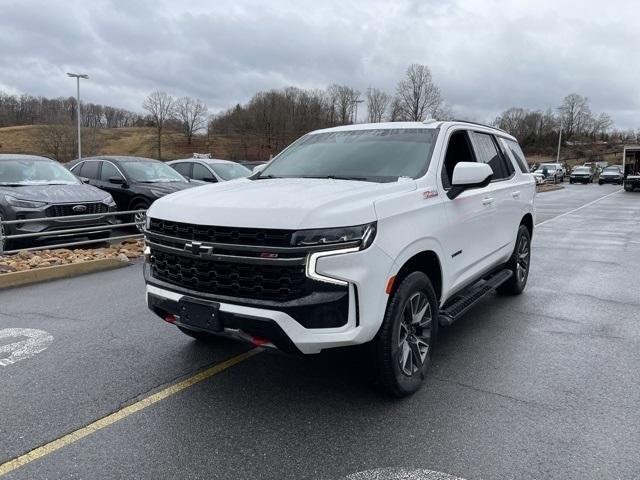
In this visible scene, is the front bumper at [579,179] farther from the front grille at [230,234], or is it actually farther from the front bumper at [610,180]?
the front grille at [230,234]

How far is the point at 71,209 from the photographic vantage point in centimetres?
895

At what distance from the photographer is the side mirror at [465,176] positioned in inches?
156

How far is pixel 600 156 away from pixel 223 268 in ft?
347

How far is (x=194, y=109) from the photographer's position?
92500mm

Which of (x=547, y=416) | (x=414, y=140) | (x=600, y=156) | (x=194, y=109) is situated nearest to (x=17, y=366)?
(x=414, y=140)

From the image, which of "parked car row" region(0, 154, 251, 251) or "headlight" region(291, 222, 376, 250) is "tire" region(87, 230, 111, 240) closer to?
"parked car row" region(0, 154, 251, 251)

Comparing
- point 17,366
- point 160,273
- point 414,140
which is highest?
point 414,140

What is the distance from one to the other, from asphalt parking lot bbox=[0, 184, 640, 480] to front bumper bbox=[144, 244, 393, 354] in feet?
1.25

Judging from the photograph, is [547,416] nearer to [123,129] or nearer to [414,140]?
[414,140]

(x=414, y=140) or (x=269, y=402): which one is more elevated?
(x=414, y=140)

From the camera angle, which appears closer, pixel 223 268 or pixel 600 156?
pixel 223 268

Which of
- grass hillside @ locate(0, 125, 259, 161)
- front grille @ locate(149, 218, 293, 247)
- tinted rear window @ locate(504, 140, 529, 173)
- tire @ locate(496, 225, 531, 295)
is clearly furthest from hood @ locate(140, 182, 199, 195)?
grass hillside @ locate(0, 125, 259, 161)

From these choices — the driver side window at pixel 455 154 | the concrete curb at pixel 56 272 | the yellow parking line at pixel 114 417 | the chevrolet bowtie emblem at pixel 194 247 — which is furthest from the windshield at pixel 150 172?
the chevrolet bowtie emblem at pixel 194 247

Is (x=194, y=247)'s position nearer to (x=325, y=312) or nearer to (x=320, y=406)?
(x=325, y=312)
